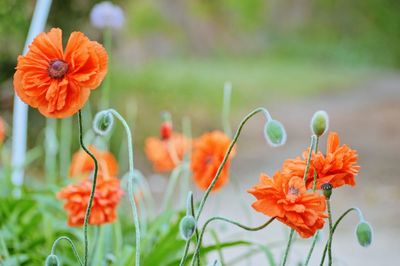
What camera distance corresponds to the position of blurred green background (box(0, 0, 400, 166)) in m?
3.69

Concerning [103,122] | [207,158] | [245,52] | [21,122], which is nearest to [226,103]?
[207,158]

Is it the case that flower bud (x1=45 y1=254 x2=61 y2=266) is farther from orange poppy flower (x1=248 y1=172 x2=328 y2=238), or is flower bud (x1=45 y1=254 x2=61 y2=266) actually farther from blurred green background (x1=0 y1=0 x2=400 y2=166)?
blurred green background (x1=0 y1=0 x2=400 y2=166)

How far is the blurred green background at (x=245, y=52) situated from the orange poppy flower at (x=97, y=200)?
112 inches

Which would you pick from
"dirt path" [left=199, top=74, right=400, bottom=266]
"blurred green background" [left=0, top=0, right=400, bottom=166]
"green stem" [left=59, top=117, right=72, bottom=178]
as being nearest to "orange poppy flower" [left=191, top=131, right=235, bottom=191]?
"green stem" [left=59, top=117, right=72, bottom=178]

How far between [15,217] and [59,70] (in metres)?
0.47

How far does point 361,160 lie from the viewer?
3072mm

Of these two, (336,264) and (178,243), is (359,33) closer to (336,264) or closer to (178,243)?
(336,264)

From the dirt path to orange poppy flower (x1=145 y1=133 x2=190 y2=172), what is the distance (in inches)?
34.9

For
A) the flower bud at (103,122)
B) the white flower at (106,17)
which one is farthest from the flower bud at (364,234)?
the white flower at (106,17)

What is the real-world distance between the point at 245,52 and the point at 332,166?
3.38 m

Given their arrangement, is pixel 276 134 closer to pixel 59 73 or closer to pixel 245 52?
pixel 59 73

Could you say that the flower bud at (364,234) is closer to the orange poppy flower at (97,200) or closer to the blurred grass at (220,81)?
the orange poppy flower at (97,200)

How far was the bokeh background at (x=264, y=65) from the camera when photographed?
351 centimetres

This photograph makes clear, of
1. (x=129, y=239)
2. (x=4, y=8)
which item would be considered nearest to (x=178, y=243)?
(x=129, y=239)
